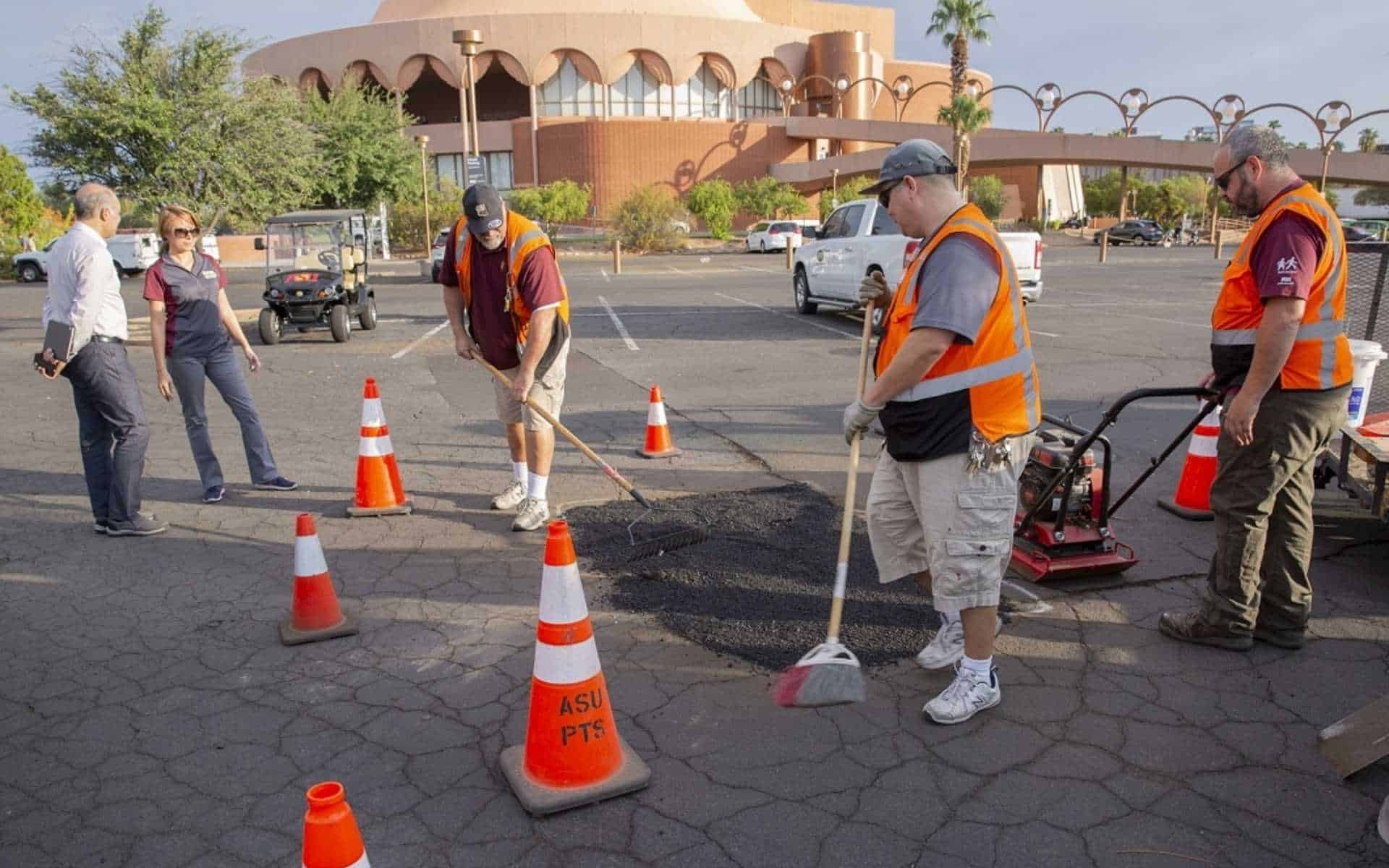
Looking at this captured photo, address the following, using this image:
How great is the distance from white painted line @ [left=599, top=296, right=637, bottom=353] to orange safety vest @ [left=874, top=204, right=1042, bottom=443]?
32.4 ft

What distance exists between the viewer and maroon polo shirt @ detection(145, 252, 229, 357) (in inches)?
235

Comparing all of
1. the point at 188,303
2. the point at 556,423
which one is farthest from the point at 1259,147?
the point at 188,303

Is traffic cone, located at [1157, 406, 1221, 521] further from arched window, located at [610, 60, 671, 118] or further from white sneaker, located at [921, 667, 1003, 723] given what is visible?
arched window, located at [610, 60, 671, 118]

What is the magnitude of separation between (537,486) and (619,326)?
415 inches

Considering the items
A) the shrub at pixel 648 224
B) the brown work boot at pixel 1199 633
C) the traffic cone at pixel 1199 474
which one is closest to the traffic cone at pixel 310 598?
the brown work boot at pixel 1199 633

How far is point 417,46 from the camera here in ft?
215

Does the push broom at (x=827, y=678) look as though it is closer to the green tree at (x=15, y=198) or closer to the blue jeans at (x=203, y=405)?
the blue jeans at (x=203, y=405)

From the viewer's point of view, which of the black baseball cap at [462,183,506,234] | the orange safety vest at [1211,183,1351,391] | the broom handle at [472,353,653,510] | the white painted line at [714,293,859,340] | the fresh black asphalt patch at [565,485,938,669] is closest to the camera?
the orange safety vest at [1211,183,1351,391]

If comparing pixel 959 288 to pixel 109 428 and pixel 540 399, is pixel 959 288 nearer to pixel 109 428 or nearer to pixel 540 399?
pixel 540 399

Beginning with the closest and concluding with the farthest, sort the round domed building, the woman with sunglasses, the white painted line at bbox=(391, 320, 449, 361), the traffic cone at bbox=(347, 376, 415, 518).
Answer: the traffic cone at bbox=(347, 376, 415, 518)
the woman with sunglasses
the white painted line at bbox=(391, 320, 449, 361)
the round domed building

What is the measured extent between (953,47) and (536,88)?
37027mm

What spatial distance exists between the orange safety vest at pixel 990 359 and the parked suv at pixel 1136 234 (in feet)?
182

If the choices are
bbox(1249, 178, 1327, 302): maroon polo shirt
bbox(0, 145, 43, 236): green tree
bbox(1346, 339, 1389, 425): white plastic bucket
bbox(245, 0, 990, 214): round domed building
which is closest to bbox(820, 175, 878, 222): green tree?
bbox(245, 0, 990, 214): round domed building

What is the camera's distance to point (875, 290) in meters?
4.01
